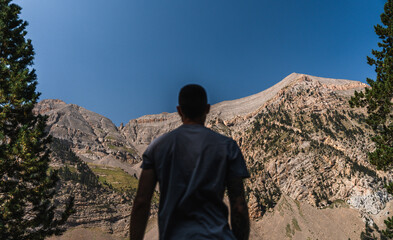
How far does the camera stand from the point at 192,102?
9.57 ft

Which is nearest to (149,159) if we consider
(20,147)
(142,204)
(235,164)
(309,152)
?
(142,204)

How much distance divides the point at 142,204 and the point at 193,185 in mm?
665

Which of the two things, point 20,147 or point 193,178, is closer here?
point 193,178

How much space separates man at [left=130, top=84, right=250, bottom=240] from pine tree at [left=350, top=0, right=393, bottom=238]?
18.6 m

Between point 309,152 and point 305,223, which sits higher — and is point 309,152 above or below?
above

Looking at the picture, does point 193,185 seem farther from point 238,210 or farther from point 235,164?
point 238,210

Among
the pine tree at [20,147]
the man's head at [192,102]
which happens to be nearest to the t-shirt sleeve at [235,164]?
the man's head at [192,102]

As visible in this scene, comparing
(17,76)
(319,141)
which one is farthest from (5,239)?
(319,141)

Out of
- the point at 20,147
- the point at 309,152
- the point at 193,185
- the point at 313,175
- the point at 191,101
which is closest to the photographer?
the point at 193,185

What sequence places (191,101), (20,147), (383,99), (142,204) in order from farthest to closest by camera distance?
(383,99)
(20,147)
(191,101)
(142,204)

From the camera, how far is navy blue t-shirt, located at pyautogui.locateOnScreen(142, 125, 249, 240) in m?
2.40

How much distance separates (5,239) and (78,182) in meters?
164

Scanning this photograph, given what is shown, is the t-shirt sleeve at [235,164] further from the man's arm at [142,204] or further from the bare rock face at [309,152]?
the bare rock face at [309,152]

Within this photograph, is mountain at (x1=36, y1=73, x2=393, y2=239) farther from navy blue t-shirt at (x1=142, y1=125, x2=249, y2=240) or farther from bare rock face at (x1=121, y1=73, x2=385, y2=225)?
navy blue t-shirt at (x1=142, y1=125, x2=249, y2=240)
